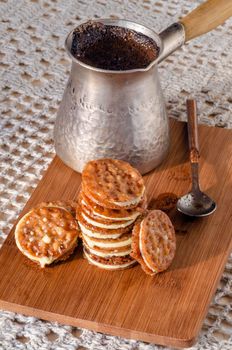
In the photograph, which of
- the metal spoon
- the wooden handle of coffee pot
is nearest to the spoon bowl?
the metal spoon

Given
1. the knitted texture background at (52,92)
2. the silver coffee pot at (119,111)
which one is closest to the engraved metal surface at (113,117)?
the silver coffee pot at (119,111)

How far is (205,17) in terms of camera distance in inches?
52.2

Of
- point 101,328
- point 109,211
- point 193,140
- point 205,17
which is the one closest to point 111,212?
point 109,211

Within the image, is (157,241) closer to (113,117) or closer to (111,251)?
(111,251)

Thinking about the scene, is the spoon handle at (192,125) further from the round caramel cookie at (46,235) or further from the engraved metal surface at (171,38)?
the round caramel cookie at (46,235)

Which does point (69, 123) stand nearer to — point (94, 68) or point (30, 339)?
point (94, 68)

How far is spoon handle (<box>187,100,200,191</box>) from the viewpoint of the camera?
50.0 inches

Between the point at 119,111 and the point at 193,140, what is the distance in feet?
0.49

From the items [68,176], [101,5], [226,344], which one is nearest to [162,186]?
[68,176]

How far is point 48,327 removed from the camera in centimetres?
112

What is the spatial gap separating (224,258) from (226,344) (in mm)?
119

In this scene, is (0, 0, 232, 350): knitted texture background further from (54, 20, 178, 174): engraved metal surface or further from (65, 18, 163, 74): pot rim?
(65, 18, 163, 74): pot rim

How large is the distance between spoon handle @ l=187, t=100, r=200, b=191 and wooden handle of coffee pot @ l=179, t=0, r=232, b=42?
11 cm

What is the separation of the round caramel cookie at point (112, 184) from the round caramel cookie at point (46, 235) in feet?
0.20
